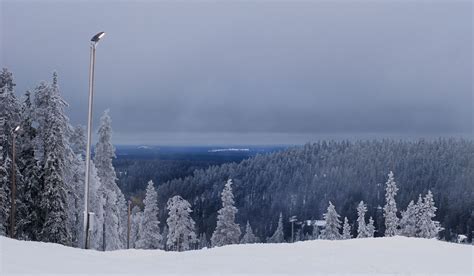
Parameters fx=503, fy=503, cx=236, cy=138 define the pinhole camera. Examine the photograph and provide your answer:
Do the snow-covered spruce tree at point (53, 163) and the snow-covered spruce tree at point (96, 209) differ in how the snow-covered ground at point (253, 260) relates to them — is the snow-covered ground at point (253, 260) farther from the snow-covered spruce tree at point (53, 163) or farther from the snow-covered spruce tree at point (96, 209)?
the snow-covered spruce tree at point (96, 209)

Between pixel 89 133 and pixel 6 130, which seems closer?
pixel 89 133

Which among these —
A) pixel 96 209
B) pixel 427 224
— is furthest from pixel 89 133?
pixel 427 224

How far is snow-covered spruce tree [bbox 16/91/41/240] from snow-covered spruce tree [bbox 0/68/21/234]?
2.07 ft

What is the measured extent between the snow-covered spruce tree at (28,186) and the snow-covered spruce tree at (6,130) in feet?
2.07

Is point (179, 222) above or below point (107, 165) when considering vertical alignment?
below

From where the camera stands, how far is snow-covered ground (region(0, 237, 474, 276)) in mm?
11297

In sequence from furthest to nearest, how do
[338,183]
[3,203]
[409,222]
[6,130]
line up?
[338,183] < [409,222] < [6,130] < [3,203]

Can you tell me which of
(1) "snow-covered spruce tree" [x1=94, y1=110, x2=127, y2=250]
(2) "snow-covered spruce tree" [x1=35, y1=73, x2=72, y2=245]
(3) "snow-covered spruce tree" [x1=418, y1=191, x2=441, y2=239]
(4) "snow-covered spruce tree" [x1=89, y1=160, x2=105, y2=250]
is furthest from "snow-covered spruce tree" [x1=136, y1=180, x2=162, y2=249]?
(3) "snow-covered spruce tree" [x1=418, y1=191, x2=441, y2=239]

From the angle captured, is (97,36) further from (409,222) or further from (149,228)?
(409,222)

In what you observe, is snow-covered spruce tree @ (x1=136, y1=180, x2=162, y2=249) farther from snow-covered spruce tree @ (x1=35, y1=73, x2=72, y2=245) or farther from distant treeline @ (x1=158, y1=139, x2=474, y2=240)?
distant treeline @ (x1=158, y1=139, x2=474, y2=240)

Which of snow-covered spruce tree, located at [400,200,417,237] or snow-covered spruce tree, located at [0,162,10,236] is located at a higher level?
snow-covered spruce tree, located at [0,162,10,236]

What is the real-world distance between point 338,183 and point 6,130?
13037 centimetres

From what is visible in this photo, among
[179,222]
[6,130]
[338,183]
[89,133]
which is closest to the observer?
[89,133]

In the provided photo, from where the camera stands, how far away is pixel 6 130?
31469mm
